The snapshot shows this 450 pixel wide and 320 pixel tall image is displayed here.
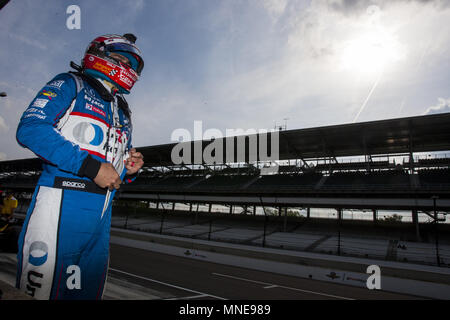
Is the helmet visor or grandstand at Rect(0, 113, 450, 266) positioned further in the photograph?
grandstand at Rect(0, 113, 450, 266)

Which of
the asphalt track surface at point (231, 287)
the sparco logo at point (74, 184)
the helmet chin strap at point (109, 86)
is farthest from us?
the asphalt track surface at point (231, 287)

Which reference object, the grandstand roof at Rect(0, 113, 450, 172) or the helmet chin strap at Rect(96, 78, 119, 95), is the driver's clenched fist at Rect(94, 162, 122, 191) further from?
the grandstand roof at Rect(0, 113, 450, 172)

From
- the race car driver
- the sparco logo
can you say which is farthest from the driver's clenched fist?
the sparco logo

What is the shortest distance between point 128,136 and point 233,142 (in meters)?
22.0

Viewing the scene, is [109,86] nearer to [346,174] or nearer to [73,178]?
[73,178]

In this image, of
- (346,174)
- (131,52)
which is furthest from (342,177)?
(131,52)

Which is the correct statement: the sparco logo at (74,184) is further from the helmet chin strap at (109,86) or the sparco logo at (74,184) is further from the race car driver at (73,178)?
the helmet chin strap at (109,86)

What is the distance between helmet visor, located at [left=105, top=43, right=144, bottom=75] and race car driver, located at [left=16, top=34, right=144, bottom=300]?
0.07 metres

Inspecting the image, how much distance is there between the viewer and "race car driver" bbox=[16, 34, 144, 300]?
1.14m

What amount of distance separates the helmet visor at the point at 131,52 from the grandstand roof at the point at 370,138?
19630 millimetres

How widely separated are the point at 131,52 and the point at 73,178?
0.96 meters

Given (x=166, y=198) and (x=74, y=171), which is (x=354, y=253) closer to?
(x=74, y=171)

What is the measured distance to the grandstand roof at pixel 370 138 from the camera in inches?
691

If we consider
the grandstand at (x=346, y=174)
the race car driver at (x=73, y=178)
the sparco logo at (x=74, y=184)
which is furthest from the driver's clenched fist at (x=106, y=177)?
Result: the grandstand at (x=346, y=174)
